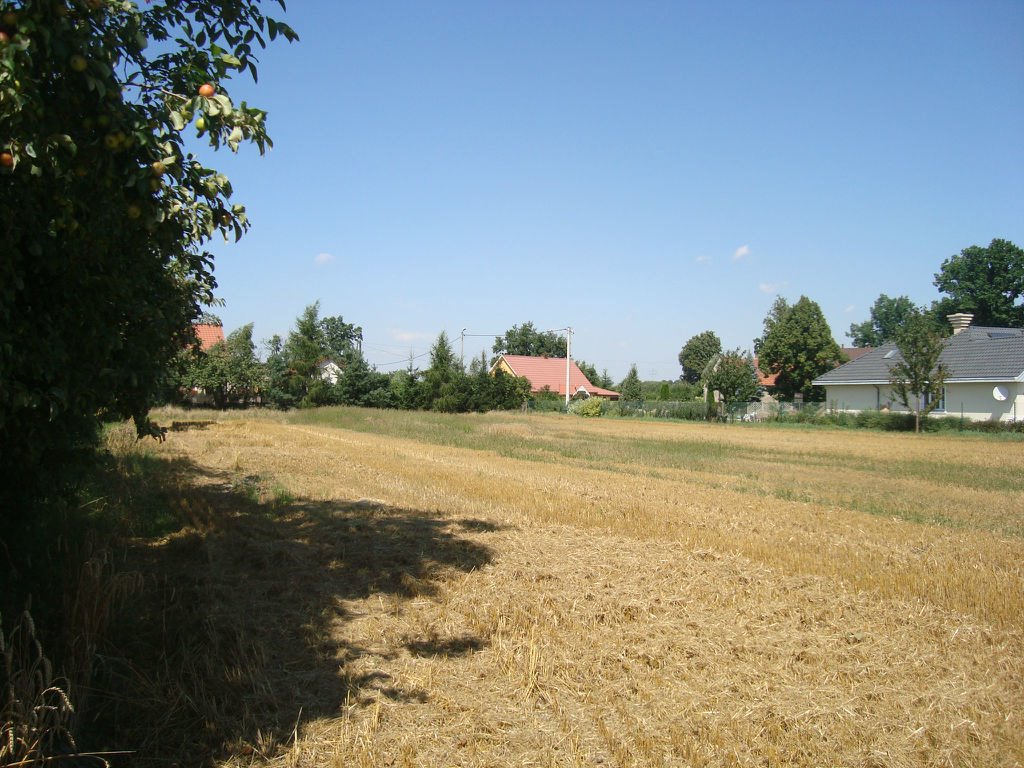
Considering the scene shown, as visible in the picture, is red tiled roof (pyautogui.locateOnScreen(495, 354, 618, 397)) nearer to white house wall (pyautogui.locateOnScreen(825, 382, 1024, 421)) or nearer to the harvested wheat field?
white house wall (pyautogui.locateOnScreen(825, 382, 1024, 421))

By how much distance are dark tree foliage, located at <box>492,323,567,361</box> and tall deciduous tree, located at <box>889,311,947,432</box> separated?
2639 inches

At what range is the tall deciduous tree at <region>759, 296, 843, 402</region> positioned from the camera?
220 ft

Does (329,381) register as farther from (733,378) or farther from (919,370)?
(919,370)

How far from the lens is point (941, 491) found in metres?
16.1

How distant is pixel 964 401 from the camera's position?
42.9 meters

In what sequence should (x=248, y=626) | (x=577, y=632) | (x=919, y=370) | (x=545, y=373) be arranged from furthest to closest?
(x=545, y=373)
(x=919, y=370)
(x=577, y=632)
(x=248, y=626)

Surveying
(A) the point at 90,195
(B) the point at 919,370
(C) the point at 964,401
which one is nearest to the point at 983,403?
(C) the point at 964,401

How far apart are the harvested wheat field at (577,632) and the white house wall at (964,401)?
34174mm

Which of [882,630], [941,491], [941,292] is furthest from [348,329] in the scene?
[882,630]

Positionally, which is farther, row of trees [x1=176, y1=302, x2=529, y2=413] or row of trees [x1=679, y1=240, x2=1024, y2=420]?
row of trees [x1=679, y1=240, x2=1024, y2=420]

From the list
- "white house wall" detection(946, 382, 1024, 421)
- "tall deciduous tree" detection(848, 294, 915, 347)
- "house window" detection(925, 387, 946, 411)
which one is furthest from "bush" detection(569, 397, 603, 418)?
"tall deciduous tree" detection(848, 294, 915, 347)

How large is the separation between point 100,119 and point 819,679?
6042 mm

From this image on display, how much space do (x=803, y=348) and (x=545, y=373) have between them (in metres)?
26.8

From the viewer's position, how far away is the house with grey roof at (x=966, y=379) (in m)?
40.5
